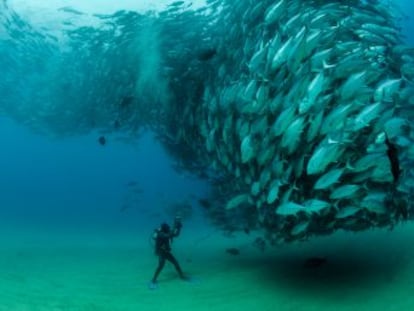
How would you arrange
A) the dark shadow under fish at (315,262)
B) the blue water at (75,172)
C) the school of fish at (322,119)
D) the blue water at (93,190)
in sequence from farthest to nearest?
the blue water at (75,172) → the blue water at (93,190) → the dark shadow under fish at (315,262) → the school of fish at (322,119)

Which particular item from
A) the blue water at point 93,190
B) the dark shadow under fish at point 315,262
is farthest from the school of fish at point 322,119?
the blue water at point 93,190

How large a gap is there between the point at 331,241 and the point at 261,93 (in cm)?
602

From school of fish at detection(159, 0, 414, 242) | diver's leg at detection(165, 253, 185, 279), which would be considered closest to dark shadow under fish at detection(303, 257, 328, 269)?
school of fish at detection(159, 0, 414, 242)

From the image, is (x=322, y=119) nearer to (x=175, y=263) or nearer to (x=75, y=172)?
(x=175, y=263)

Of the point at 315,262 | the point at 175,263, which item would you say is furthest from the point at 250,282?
the point at 175,263

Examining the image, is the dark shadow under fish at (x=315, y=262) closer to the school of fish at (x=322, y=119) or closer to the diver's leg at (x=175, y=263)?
the school of fish at (x=322, y=119)

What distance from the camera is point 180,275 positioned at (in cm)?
1202

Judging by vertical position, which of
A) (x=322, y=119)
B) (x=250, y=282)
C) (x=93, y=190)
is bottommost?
(x=250, y=282)

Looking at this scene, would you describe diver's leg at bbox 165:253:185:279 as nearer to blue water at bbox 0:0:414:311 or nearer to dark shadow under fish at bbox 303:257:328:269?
blue water at bbox 0:0:414:311

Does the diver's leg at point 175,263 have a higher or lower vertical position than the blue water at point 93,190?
lower

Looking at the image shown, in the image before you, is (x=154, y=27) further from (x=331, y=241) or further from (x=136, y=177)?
(x=136, y=177)

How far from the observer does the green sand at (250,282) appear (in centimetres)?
864

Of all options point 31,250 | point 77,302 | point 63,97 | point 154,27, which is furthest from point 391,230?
point 63,97

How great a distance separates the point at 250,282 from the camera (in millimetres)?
10680
